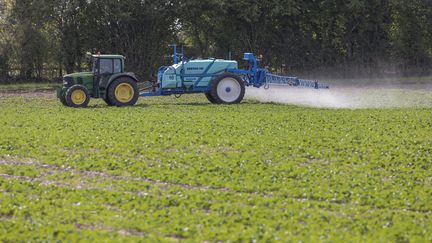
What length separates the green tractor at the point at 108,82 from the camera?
2475 cm

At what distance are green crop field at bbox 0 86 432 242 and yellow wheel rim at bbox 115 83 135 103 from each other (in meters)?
4.51

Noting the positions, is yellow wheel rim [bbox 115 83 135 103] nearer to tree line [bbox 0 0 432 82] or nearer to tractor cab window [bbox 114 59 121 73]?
tractor cab window [bbox 114 59 121 73]

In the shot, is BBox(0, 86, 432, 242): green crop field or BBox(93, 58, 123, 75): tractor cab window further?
BBox(93, 58, 123, 75): tractor cab window

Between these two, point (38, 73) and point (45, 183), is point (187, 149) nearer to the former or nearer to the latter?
point (45, 183)

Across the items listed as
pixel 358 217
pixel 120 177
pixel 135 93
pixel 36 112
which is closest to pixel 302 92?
pixel 135 93

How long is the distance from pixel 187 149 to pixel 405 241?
704 cm

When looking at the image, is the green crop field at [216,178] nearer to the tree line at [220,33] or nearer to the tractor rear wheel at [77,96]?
the tractor rear wheel at [77,96]

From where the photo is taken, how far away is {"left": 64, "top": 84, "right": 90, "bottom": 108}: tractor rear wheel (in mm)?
24312

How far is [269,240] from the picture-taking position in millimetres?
8234

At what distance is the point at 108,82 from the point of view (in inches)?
971

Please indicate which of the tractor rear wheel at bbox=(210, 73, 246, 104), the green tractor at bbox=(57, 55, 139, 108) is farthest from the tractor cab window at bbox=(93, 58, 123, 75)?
the tractor rear wheel at bbox=(210, 73, 246, 104)

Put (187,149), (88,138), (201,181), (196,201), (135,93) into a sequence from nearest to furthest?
(196,201) < (201,181) < (187,149) < (88,138) < (135,93)

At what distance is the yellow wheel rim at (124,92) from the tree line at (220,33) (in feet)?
56.4

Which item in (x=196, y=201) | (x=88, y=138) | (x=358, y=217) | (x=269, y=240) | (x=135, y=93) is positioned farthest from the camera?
(x=135, y=93)
